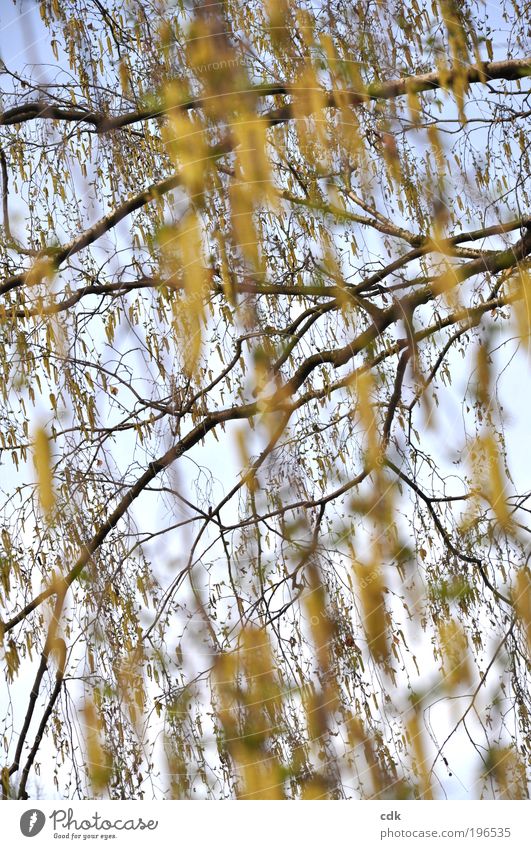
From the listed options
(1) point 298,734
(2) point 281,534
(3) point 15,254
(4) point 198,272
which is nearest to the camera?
(1) point 298,734

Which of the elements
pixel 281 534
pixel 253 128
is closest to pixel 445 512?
pixel 281 534

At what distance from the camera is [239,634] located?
1.67 m

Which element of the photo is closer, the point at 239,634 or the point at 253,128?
the point at 239,634

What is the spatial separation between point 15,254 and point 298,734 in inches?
47.8

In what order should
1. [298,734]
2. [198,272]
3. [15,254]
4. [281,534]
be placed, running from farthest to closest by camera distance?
[15,254] < [198,272] < [281,534] < [298,734]

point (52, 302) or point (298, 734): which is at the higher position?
point (52, 302)
